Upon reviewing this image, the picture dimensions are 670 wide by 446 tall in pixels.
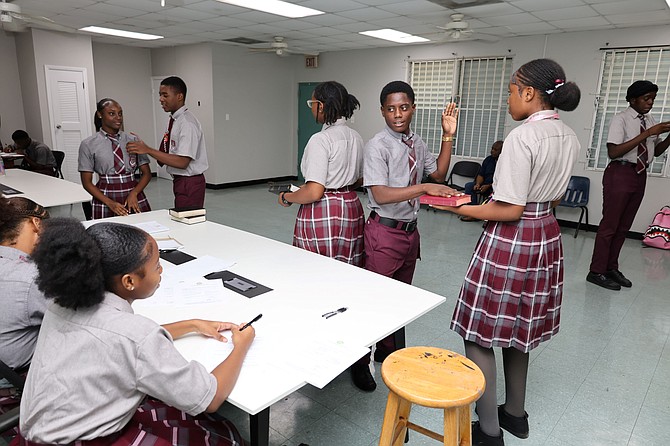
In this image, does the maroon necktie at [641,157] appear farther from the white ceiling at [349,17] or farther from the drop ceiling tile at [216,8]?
the drop ceiling tile at [216,8]

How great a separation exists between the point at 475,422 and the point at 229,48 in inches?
293

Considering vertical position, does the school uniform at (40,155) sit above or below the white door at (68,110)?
below

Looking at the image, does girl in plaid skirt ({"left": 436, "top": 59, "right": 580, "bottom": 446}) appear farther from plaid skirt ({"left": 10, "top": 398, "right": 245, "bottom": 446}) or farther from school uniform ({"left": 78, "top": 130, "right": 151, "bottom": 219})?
school uniform ({"left": 78, "top": 130, "right": 151, "bottom": 219})

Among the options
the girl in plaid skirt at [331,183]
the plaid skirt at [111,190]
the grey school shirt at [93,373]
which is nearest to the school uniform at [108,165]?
the plaid skirt at [111,190]

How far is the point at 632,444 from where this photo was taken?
6.61 ft

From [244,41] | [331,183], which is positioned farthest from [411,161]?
[244,41]

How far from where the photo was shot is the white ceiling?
15.2ft

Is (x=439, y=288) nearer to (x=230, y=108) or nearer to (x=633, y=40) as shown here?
(x=633, y=40)

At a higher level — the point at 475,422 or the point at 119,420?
the point at 119,420

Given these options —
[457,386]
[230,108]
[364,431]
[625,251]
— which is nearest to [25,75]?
[230,108]

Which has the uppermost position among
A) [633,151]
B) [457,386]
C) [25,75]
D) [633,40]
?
[633,40]

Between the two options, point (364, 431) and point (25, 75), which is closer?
point (364, 431)

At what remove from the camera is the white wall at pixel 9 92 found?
7.18m

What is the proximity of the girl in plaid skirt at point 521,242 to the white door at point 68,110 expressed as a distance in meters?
7.36
